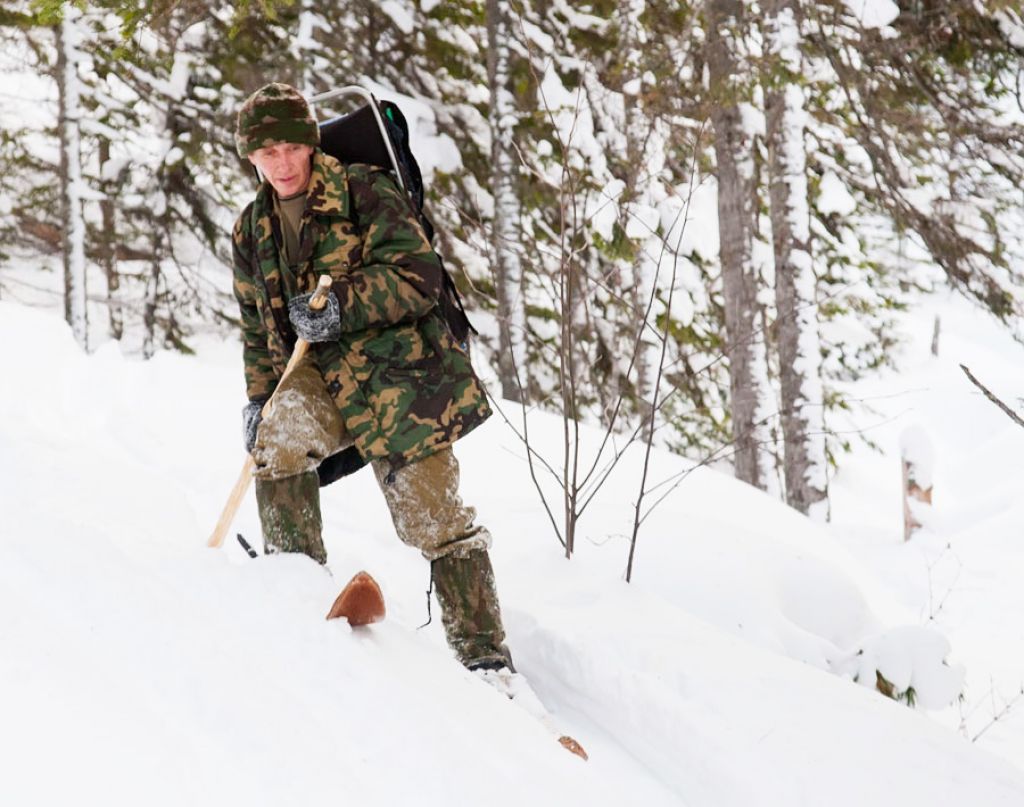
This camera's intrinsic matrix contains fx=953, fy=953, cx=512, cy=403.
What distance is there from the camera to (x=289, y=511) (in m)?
3.01

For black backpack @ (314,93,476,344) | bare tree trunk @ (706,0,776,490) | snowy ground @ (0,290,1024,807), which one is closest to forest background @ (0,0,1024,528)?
bare tree trunk @ (706,0,776,490)

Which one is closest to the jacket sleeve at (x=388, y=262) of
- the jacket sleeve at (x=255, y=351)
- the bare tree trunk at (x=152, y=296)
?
→ the jacket sleeve at (x=255, y=351)

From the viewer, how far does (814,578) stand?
4.76 meters

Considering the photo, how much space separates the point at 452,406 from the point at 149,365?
6685 millimetres

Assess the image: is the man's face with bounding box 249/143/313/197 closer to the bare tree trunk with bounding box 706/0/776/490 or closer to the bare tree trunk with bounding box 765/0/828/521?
the bare tree trunk with bounding box 706/0/776/490

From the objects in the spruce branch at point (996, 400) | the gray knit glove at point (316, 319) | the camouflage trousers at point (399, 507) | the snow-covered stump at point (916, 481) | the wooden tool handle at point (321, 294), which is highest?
the spruce branch at point (996, 400)

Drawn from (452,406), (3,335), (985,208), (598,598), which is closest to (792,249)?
(985,208)

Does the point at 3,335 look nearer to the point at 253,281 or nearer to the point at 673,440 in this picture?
the point at 253,281

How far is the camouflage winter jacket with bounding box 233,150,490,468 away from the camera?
302 cm

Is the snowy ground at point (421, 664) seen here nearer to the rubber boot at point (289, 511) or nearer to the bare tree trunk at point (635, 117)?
the rubber boot at point (289, 511)

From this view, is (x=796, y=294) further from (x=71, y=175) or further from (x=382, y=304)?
(x=71, y=175)

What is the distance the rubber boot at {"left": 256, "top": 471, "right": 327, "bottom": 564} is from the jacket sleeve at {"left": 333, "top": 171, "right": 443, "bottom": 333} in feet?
1.70

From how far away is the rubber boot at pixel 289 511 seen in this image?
118 inches

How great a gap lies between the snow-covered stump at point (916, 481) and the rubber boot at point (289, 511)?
10.9 m
